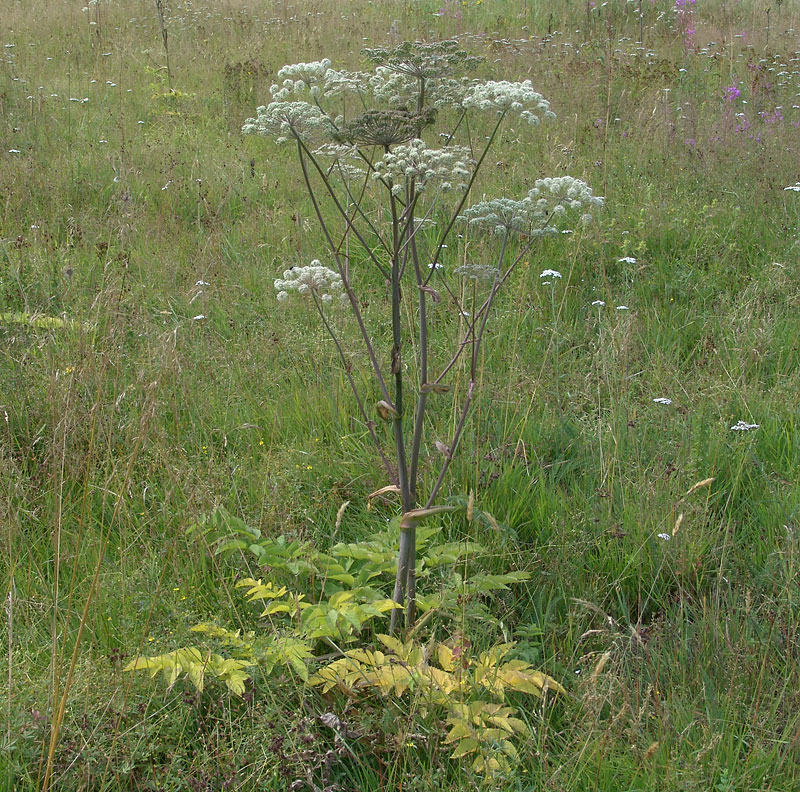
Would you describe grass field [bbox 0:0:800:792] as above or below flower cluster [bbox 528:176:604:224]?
below

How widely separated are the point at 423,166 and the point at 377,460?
1.38 m

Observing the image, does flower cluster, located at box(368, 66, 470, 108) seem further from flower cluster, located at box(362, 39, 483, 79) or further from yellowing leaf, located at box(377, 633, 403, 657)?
yellowing leaf, located at box(377, 633, 403, 657)

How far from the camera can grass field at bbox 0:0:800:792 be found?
1.82 m

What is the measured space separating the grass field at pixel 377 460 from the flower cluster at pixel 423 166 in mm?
856

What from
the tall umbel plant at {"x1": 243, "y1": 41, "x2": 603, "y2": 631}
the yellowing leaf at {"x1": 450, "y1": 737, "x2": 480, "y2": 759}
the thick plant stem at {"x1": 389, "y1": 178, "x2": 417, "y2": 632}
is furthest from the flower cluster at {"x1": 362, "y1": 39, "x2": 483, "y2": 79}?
the yellowing leaf at {"x1": 450, "y1": 737, "x2": 480, "y2": 759}

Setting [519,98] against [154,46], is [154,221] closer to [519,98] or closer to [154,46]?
[519,98]

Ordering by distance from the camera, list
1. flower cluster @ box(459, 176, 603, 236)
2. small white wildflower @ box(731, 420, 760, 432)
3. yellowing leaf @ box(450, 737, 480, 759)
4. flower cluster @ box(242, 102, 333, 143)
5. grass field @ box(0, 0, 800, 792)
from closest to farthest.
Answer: yellowing leaf @ box(450, 737, 480, 759) < grass field @ box(0, 0, 800, 792) < flower cluster @ box(242, 102, 333, 143) < flower cluster @ box(459, 176, 603, 236) < small white wildflower @ box(731, 420, 760, 432)

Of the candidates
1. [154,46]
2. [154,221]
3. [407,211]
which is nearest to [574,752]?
[407,211]

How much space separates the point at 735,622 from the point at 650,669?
0.31 meters

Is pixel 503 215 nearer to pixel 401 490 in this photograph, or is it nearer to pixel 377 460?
pixel 401 490

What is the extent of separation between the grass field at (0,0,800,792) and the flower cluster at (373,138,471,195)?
86 centimetres

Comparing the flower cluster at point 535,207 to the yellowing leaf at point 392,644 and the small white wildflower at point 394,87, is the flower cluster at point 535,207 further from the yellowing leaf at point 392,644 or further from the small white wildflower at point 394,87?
the yellowing leaf at point 392,644

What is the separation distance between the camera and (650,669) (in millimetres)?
2039

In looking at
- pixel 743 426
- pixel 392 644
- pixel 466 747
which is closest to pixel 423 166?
pixel 392 644
